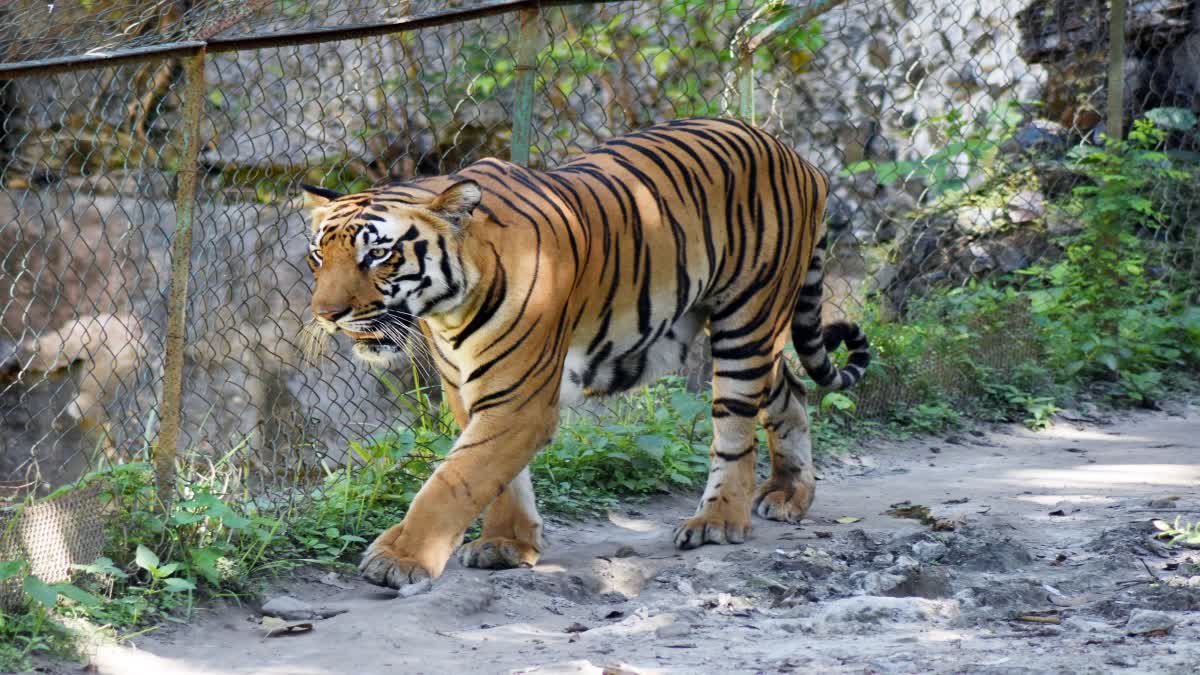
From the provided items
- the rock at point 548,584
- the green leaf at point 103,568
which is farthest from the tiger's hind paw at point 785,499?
the green leaf at point 103,568

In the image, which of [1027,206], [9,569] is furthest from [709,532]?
[1027,206]

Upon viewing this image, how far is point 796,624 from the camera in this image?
11.9 ft

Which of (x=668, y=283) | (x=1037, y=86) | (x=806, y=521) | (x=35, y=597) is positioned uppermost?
(x=1037, y=86)

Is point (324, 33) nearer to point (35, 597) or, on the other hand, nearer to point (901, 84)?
point (35, 597)

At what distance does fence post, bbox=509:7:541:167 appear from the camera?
5574mm

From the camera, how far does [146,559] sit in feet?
12.4

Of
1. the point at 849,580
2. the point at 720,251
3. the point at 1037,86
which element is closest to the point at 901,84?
the point at 1037,86

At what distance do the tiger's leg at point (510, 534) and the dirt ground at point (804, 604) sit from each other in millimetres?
73

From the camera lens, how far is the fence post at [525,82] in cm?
557

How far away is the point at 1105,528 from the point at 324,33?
3.32m

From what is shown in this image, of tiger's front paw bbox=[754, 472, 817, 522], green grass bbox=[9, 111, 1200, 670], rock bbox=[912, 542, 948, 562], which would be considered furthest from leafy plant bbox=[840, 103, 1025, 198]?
rock bbox=[912, 542, 948, 562]

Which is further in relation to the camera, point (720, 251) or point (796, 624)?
point (720, 251)

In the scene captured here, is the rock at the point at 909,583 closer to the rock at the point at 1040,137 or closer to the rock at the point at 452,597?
the rock at the point at 452,597

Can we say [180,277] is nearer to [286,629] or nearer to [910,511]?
[286,629]
